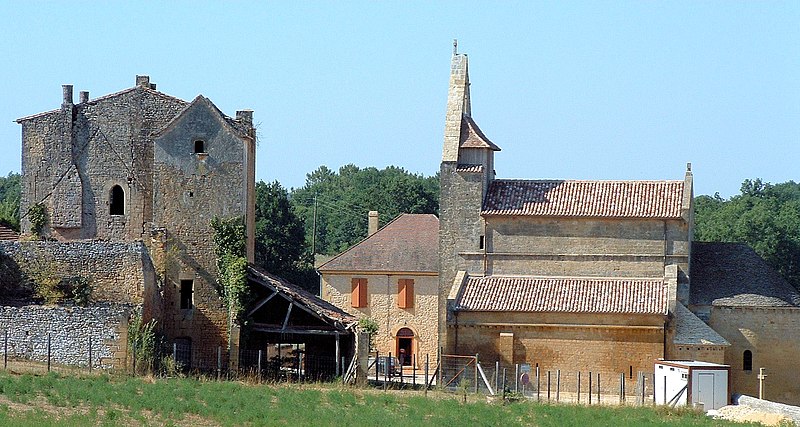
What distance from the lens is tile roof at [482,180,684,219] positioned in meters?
46.0

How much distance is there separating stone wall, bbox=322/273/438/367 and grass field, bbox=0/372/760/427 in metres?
19.0

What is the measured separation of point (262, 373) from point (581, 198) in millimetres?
13056

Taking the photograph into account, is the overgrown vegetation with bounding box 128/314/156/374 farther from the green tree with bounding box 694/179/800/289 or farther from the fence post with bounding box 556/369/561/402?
the green tree with bounding box 694/179/800/289

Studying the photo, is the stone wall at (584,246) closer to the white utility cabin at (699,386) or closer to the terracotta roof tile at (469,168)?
the terracotta roof tile at (469,168)

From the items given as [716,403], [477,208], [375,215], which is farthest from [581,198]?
[375,215]

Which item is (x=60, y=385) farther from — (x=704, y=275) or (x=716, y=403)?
(x=704, y=275)

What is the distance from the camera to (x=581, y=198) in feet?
154

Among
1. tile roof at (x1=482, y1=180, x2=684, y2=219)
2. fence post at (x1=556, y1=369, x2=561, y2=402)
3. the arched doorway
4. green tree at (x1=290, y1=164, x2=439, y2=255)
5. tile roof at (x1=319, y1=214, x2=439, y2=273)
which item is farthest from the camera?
green tree at (x1=290, y1=164, x2=439, y2=255)

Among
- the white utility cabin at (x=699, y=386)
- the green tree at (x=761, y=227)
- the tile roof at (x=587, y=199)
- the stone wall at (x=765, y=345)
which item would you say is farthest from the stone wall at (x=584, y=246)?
the green tree at (x=761, y=227)

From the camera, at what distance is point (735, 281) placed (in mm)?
46219

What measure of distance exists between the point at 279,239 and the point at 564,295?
33.2 m

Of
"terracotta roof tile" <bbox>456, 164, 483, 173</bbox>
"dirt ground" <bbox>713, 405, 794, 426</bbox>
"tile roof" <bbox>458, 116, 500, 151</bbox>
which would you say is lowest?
"dirt ground" <bbox>713, 405, 794, 426</bbox>

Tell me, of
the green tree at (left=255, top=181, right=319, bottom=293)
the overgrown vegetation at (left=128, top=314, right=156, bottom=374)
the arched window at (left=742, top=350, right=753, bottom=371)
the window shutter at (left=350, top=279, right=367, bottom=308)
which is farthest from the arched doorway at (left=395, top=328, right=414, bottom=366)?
the overgrown vegetation at (left=128, top=314, right=156, bottom=374)

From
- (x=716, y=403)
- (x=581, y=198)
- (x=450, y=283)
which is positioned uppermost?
(x=581, y=198)
